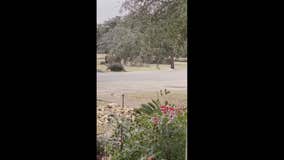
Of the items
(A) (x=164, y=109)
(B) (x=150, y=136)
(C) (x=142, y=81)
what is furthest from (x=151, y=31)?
(B) (x=150, y=136)

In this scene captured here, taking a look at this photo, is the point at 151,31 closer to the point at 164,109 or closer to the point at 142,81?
the point at 142,81

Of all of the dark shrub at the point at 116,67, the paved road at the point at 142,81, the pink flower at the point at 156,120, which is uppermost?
the dark shrub at the point at 116,67

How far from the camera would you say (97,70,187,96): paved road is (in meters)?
1.31

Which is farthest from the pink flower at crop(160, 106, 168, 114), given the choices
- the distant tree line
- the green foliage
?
the distant tree line

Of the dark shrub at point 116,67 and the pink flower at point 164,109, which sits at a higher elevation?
the dark shrub at point 116,67

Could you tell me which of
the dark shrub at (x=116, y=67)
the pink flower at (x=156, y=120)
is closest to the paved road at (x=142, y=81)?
the dark shrub at (x=116, y=67)

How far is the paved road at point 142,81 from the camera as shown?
4.31ft

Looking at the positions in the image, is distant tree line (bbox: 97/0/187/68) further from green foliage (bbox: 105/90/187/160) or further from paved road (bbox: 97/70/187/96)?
green foliage (bbox: 105/90/187/160)

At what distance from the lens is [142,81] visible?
139 cm

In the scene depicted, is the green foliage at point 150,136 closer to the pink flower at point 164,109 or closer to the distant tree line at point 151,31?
the pink flower at point 164,109
